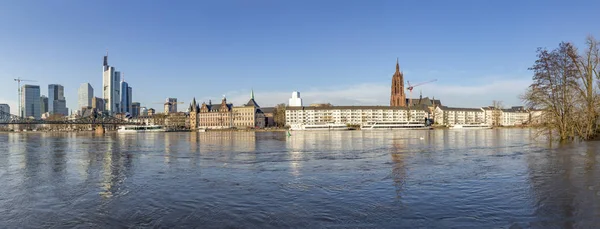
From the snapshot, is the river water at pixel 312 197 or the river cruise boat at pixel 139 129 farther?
the river cruise boat at pixel 139 129

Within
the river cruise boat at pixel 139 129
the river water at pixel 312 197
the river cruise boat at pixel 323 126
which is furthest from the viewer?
the river cruise boat at pixel 139 129

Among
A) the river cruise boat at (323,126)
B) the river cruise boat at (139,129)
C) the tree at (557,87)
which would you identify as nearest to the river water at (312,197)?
the tree at (557,87)

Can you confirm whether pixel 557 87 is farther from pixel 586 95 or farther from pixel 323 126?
pixel 323 126

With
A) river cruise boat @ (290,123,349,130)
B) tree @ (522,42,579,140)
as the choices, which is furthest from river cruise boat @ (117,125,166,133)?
tree @ (522,42,579,140)

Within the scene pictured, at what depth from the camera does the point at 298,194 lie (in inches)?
616

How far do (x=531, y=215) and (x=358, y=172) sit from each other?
11.1 m

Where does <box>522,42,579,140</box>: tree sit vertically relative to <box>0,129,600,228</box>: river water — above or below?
above

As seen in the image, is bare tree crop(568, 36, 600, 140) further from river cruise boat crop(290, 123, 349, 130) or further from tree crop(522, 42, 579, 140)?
river cruise boat crop(290, 123, 349, 130)

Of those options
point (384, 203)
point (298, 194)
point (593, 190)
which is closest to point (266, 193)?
point (298, 194)

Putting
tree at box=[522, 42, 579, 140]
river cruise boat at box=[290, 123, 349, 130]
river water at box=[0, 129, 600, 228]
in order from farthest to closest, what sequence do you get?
river cruise boat at box=[290, 123, 349, 130]
tree at box=[522, 42, 579, 140]
river water at box=[0, 129, 600, 228]

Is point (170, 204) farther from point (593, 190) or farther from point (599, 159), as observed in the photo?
point (599, 159)

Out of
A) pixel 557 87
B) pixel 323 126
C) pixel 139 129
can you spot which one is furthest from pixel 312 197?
pixel 139 129

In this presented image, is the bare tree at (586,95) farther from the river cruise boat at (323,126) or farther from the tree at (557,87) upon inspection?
the river cruise boat at (323,126)

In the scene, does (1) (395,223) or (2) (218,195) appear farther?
(2) (218,195)
